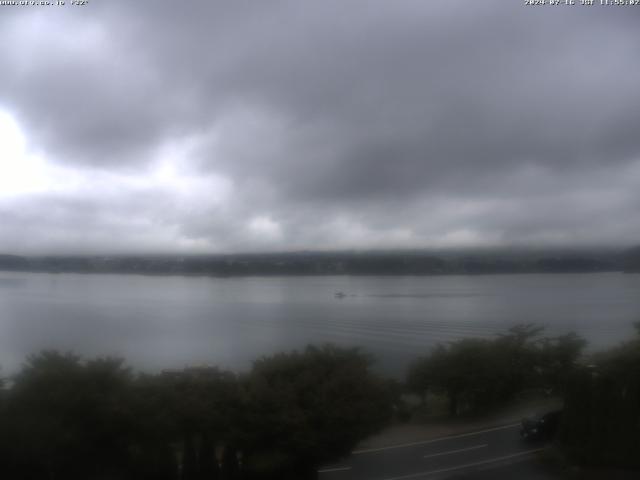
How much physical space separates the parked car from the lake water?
1.63 meters

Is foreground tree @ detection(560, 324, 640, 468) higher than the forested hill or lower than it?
lower

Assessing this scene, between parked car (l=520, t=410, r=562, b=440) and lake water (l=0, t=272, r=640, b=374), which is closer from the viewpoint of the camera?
parked car (l=520, t=410, r=562, b=440)

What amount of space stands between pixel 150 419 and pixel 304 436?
6.95 ft

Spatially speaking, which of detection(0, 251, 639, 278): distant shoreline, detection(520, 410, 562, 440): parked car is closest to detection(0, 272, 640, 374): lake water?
detection(0, 251, 639, 278): distant shoreline

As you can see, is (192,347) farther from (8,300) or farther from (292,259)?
(8,300)

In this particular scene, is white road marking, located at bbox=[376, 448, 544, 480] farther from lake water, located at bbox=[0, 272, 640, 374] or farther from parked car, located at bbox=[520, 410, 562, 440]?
lake water, located at bbox=[0, 272, 640, 374]

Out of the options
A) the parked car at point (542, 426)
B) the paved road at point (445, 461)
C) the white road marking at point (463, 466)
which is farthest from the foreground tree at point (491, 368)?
the white road marking at point (463, 466)

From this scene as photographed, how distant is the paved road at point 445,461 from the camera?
778 cm

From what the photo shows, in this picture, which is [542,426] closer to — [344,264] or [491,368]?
[491,368]

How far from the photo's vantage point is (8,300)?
35.0ft

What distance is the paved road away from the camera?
778 cm

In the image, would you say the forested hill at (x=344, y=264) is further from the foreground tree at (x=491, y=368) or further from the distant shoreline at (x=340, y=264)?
the foreground tree at (x=491, y=368)

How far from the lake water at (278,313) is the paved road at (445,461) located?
131 cm

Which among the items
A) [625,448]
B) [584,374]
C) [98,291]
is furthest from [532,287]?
[98,291]
